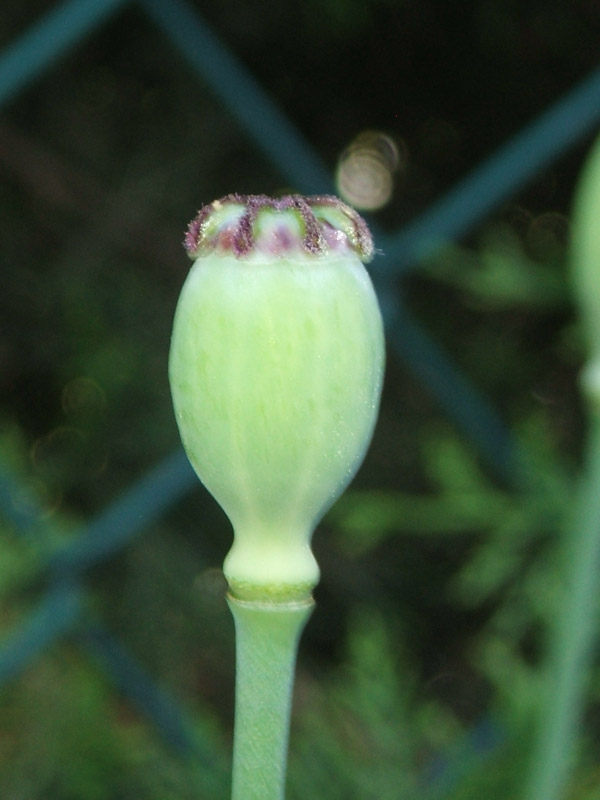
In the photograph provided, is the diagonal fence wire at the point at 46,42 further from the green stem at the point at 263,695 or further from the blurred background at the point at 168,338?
the green stem at the point at 263,695

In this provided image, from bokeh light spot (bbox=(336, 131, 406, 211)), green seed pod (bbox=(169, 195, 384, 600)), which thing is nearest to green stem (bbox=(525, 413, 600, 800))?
green seed pod (bbox=(169, 195, 384, 600))

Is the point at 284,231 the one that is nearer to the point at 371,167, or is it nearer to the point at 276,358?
the point at 276,358

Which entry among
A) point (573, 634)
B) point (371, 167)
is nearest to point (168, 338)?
point (371, 167)

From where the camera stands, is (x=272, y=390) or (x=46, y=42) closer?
(x=272, y=390)

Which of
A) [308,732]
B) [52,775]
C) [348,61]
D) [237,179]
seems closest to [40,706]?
[52,775]

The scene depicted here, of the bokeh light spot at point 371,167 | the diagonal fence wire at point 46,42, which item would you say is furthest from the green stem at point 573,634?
the bokeh light spot at point 371,167

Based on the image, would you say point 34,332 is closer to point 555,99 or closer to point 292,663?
point 555,99
